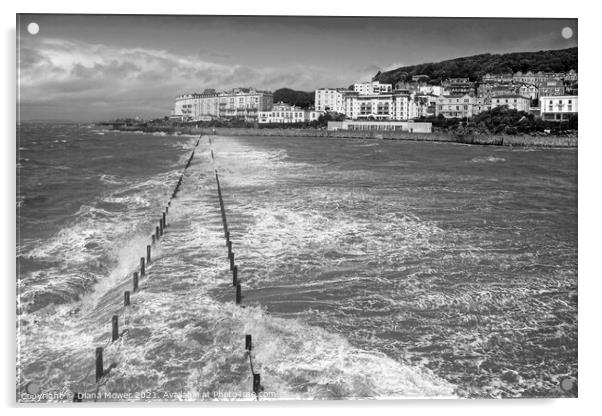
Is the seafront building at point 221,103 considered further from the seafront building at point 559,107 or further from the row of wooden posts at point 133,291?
the seafront building at point 559,107

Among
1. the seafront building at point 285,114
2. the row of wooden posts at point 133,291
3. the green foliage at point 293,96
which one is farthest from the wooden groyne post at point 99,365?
the seafront building at point 285,114

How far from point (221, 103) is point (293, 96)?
0.94 meters

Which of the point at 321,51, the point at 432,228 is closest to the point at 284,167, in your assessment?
the point at 432,228

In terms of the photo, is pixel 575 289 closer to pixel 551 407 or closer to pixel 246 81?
pixel 551 407

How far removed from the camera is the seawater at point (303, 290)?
412 centimetres

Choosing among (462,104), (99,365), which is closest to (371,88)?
(462,104)

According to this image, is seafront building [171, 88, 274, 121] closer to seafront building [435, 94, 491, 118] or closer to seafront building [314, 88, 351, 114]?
seafront building [314, 88, 351, 114]

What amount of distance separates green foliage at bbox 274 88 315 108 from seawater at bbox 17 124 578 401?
1592 millimetres

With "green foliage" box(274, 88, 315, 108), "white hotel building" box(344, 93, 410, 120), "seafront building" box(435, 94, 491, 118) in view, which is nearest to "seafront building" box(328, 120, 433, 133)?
"seafront building" box(435, 94, 491, 118)

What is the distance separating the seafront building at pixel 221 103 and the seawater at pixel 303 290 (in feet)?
4.74

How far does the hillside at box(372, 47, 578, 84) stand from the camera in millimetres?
5312

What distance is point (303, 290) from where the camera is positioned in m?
5.53

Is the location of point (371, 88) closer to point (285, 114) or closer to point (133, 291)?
point (285, 114)

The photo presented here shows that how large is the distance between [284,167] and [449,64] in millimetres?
7857
